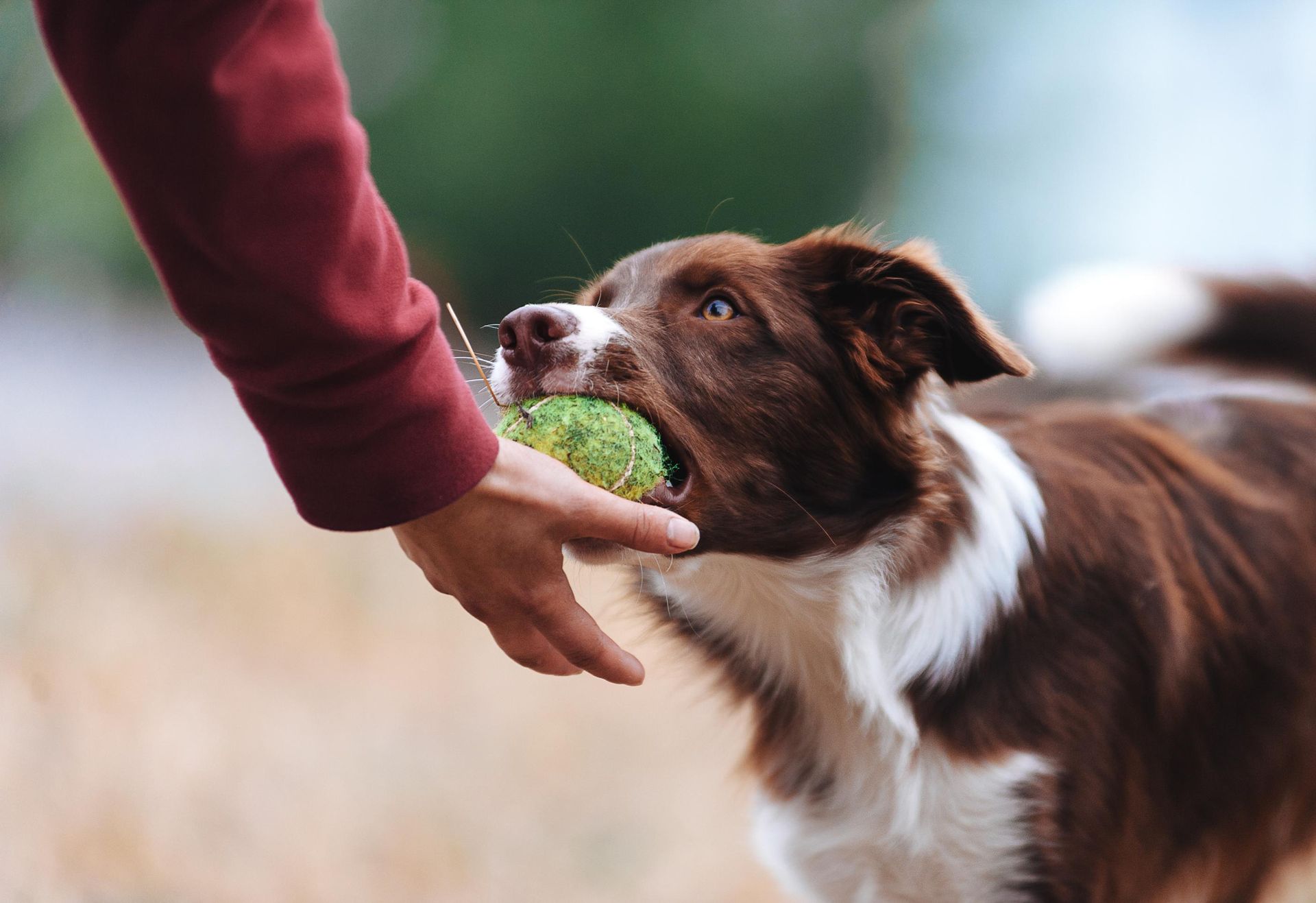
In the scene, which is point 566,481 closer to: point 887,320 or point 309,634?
point 887,320

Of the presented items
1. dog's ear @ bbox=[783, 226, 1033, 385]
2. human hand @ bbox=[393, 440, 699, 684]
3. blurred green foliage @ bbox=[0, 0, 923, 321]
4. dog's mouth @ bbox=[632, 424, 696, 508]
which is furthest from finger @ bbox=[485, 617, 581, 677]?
blurred green foliage @ bbox=[0, 0, 923, 321]

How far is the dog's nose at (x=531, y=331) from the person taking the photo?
1.69m

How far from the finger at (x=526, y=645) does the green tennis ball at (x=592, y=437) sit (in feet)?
0.77

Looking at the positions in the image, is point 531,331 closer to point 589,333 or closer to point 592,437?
point 589,333

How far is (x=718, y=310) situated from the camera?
1.97 meters

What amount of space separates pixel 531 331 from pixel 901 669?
0.95m

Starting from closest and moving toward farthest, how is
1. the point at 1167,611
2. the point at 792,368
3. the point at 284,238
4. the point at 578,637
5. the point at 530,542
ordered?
the point at 284,238, the point at 530,542, the point at 578,637, the point at 792,368, the point at 1167,611

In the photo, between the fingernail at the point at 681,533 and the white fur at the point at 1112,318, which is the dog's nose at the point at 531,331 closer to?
the fingernail at the point at 681,533

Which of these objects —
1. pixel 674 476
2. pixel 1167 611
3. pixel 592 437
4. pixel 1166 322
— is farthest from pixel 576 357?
pixel 1166 322

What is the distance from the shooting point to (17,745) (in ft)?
11.0

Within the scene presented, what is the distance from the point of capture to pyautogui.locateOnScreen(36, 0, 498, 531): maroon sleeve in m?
1.12

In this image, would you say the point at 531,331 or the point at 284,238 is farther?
the point at 531,331

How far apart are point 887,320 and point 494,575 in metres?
0.91

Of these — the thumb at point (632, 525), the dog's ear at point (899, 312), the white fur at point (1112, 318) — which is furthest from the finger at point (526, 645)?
the white fur at point (1112, 318)
